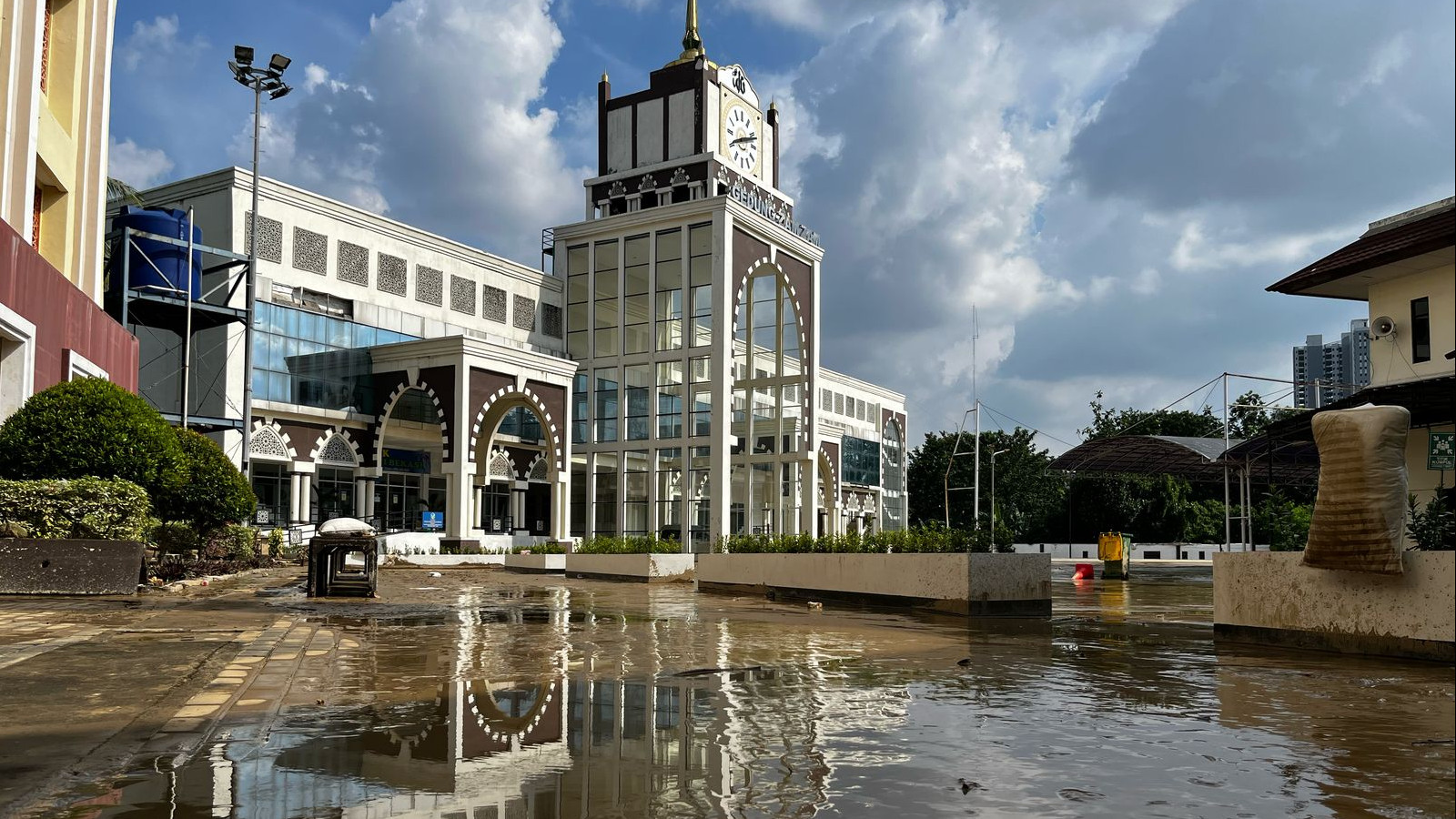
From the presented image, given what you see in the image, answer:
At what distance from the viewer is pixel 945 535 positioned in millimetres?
16844

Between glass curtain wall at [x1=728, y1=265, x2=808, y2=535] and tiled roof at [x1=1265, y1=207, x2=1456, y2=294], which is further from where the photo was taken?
glass curtain wall at [x1=728, y1=265, x2=808, y2=535]

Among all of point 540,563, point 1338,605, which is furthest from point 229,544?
point 1338,605

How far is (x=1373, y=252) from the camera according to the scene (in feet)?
68.5

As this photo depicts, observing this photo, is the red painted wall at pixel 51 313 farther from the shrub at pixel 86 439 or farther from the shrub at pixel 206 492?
the shrub at pixel 206 492

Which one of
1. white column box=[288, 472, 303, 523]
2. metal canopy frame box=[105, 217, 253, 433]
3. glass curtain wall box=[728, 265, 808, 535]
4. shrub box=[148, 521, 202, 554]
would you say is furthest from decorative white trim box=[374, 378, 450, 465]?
shrub box=[148, 521, 202, 554]

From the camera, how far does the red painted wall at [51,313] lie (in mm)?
17141

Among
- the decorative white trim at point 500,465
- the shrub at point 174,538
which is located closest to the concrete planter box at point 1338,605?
the shrub at point 174,538

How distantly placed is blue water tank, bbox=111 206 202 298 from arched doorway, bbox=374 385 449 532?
11.2m

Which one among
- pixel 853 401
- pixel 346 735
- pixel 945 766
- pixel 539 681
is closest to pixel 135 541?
pixel 539 681

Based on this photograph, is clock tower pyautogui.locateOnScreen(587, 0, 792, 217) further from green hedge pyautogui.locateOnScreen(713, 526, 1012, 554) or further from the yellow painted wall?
Answer: green hedge pyautogui.locateOnScreen(713, 526, 1012, 554)

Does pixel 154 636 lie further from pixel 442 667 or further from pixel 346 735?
pixel 346 735

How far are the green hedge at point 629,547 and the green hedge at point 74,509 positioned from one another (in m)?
14.6

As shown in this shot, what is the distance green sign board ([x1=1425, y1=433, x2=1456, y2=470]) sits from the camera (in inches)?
751

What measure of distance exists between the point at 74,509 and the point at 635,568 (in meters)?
15.0
